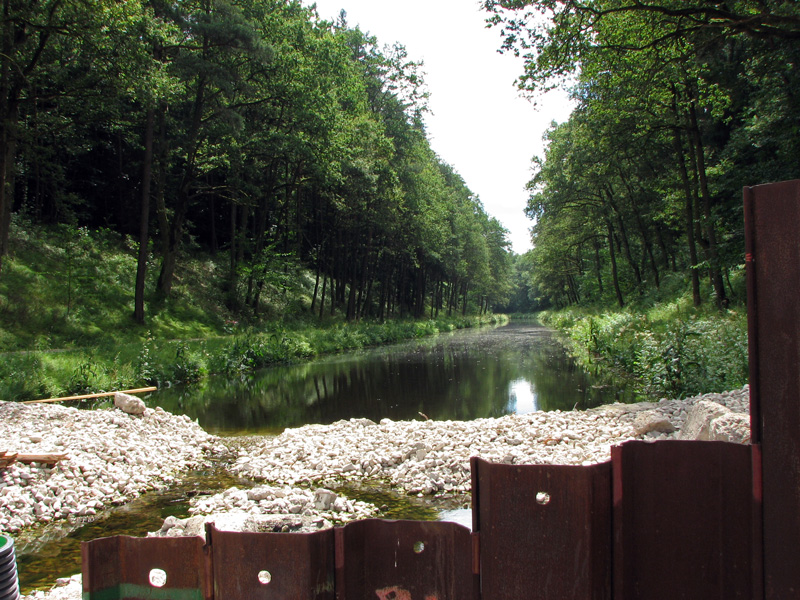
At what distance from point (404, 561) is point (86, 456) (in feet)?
25.2

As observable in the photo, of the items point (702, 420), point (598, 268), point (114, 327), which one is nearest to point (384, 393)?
point (702, 420)

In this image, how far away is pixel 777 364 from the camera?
4.31 ft

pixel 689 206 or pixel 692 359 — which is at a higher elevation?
pixel 689 206

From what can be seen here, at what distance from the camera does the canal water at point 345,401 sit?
5.95 meters

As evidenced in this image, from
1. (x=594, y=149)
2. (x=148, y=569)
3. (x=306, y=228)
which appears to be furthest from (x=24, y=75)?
(x=306, y=228)

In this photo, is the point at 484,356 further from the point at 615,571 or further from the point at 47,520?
the point at 615,571

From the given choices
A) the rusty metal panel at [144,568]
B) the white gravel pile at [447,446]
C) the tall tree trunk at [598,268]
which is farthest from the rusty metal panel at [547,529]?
the tall tree trunk at [598,268]

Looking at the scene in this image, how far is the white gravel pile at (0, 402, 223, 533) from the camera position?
6367 mm

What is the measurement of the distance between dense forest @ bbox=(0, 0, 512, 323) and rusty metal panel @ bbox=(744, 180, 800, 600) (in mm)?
16754

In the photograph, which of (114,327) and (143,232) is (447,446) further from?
(143,232)

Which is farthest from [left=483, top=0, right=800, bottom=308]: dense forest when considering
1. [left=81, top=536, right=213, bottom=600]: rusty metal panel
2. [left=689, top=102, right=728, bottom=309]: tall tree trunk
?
[left=81, top=536, right=213, bottom=600]: rusty metal panel

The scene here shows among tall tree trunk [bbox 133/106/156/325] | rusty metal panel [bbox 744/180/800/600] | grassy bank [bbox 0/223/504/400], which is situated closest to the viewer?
rusty metal panel [bbox 744/180/800/600]

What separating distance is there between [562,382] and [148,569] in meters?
16.1

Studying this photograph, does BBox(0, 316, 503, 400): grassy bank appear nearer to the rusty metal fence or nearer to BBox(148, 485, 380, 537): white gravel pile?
BBox(148, 485, 380, 537): white gravel pile
